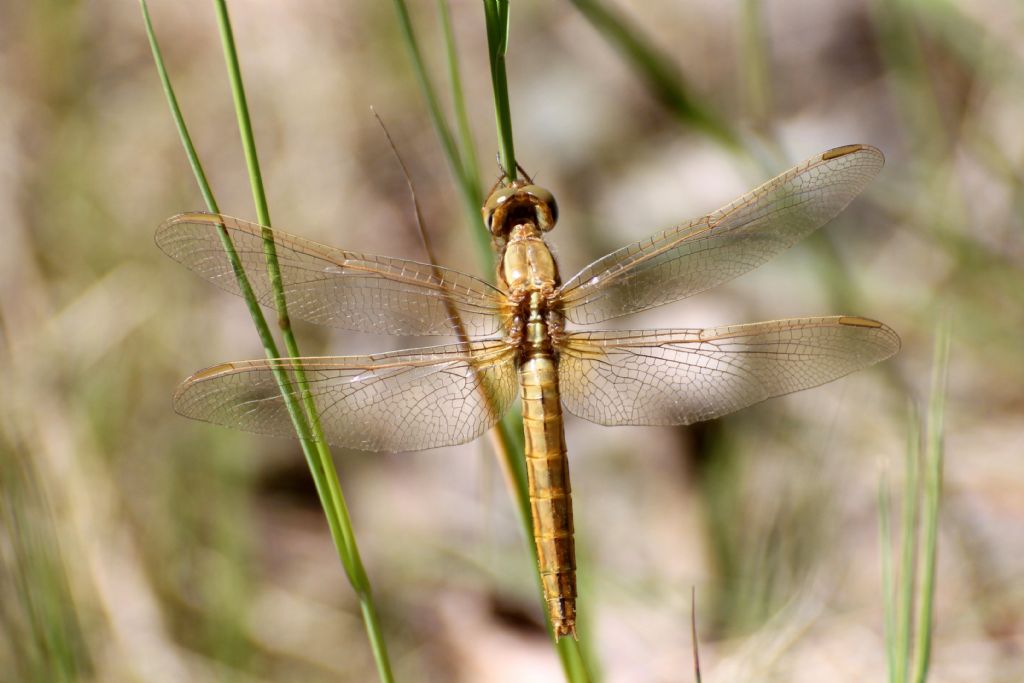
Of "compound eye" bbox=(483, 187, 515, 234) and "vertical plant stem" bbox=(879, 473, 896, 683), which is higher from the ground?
"compound eye" bbox=(483, 187, 515, 234)

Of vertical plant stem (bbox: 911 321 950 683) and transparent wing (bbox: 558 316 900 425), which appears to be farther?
transparent wing (bbox: 558 316 900 425)

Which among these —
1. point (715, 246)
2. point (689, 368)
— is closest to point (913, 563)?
point (689, 368)

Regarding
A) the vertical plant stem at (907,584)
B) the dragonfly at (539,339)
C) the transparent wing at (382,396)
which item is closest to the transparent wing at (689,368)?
the dragonfly at (539,339)

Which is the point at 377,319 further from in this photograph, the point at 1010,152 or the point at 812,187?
the point at 1010,152

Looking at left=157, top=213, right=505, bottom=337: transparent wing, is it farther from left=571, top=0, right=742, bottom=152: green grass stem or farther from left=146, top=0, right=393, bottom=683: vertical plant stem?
left=571, top=0, right=742, bottom=152: green grass stem

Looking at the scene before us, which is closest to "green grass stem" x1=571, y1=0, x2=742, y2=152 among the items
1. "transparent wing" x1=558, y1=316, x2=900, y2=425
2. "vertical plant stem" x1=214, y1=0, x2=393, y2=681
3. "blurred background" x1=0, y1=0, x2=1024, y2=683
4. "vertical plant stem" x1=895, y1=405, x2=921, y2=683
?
"blurred background" x1=0, y1=0, x2=1024, y2=683

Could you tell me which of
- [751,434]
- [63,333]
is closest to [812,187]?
[751,434]
